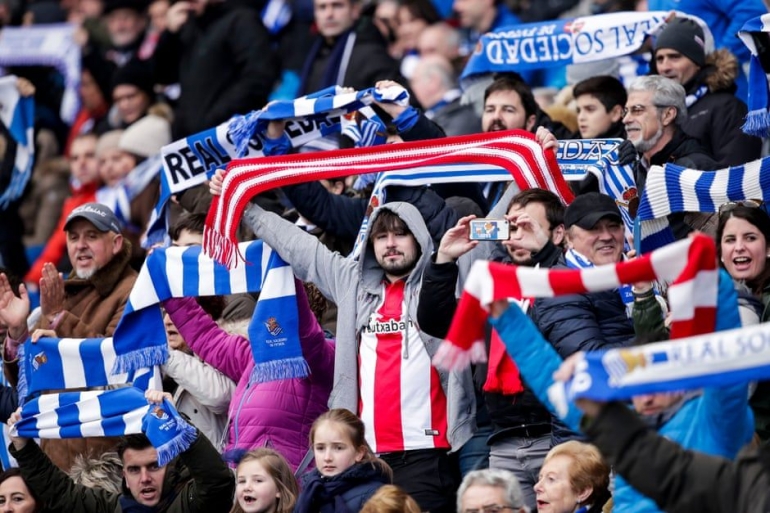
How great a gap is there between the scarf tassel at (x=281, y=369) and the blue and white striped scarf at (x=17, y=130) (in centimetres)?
410

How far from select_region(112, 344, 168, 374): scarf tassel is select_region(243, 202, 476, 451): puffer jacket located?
0.84 meters

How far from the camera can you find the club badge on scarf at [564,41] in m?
10.6

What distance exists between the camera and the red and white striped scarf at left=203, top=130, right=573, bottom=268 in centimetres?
873

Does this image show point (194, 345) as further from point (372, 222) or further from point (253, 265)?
point (372, 222)

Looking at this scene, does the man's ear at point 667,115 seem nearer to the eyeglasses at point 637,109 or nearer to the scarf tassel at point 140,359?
the eyeglasses at point 637,109

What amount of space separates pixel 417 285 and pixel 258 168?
3.78ft

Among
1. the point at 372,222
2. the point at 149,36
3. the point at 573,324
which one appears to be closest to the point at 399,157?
the point at 372,222

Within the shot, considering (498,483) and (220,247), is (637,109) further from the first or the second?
(498,483)

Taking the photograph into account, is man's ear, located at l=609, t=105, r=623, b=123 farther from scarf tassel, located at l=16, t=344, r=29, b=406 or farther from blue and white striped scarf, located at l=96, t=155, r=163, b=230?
blue and white striped scarf, located at l=96, t=155, r=163, b=230

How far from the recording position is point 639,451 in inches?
216

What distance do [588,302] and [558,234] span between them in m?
0.80

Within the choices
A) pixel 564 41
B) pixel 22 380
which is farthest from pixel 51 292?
pixel 564 41

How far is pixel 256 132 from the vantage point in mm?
9281

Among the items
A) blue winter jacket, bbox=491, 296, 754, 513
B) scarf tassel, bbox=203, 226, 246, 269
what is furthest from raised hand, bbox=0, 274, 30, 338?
blue winter jacket, bbox=491, 296, 754, 513
